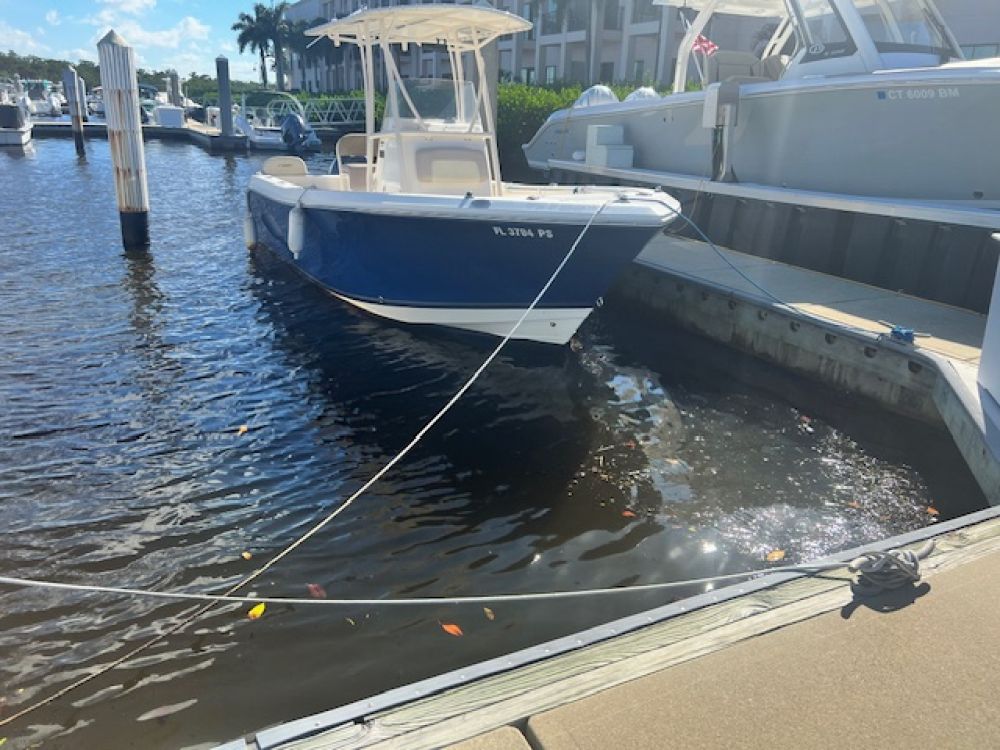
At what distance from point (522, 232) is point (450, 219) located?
80 cm

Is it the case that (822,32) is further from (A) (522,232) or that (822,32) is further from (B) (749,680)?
(B) (749,680)

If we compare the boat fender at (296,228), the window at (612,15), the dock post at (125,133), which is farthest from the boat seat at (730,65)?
the window at (612,15)

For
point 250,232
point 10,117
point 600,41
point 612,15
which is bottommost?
point 250,232

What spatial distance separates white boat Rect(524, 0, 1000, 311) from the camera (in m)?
9.02

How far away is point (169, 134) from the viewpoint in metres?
44.5

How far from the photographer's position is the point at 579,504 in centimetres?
578

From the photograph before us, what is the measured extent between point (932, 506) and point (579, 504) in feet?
8.91

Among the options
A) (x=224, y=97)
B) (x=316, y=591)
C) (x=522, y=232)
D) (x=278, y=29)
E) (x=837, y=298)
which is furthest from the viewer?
(x=278, y=29)

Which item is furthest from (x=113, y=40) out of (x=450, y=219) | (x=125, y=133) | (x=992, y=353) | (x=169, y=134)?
(x=169, y=134)

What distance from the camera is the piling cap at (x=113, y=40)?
41.1 ft

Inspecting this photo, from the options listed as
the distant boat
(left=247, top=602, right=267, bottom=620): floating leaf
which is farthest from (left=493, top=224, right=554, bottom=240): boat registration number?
the distant boat

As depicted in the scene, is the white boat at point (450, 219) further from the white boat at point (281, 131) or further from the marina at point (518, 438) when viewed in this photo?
the white boat at point (281, 131)

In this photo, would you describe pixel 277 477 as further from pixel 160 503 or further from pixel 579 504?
pixel 579 504

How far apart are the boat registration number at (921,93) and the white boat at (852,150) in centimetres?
2
